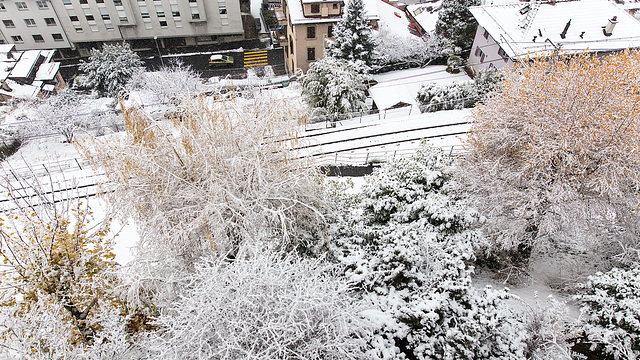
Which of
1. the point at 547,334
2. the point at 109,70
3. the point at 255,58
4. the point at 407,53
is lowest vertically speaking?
the point at 255,58

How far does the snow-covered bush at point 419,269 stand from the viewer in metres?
9.16

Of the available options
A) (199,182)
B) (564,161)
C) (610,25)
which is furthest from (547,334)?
(610,25)

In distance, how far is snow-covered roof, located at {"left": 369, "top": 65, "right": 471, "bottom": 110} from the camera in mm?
28969

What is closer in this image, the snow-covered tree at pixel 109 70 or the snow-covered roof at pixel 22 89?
the snow-covered roof at pixel 22 89

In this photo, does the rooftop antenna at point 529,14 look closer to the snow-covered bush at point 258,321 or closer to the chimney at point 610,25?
the chimney at point 610,25

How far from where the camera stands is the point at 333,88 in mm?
25578

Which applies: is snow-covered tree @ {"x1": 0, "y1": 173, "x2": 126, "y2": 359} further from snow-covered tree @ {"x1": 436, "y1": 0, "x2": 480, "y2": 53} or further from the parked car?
snow-covered tree @ {"x1": 436, "y1": 0, "x2": 480, "y2": 53}

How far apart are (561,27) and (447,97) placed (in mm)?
9212

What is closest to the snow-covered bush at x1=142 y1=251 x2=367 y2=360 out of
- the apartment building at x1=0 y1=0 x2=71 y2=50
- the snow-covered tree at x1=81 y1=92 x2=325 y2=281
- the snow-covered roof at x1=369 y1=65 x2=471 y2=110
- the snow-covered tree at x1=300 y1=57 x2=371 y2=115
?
the snow-covered tree at x1=81 y1=92 x2=325 y2=281

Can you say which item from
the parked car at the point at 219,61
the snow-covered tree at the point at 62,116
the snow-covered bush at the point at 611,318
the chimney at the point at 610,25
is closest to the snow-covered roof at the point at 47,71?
the snow-covered tree at the point at 62,116

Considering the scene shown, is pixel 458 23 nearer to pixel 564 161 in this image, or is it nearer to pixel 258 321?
pixel 564 161

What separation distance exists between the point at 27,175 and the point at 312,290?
80.7 feet

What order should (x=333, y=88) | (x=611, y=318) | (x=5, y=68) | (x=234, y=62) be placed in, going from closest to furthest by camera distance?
(x=611, y=318)
(x=333, y=88)
(x=5, y=68)
(x=234, y=62)

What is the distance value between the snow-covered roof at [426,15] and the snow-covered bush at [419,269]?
30.2 m
